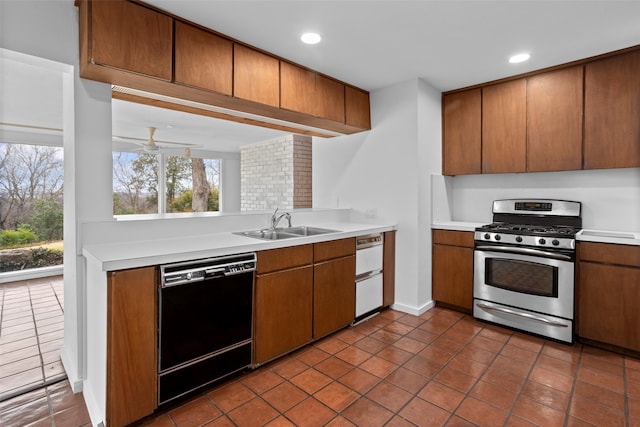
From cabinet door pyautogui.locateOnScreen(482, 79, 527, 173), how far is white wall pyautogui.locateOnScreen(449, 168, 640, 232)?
1.05 feet

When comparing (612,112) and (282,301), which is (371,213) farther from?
(612,112)

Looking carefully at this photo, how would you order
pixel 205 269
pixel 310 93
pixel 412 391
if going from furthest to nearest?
pixel 310 93 → pixel 412 391 → pixel 205 269

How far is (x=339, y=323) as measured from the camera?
2.87m

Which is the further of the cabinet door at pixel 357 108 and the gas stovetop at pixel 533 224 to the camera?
the cabinet door at pixel 357 108

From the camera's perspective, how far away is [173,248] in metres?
1.99

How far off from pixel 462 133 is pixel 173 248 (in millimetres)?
3092

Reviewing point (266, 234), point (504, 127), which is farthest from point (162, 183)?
point (504, 127)

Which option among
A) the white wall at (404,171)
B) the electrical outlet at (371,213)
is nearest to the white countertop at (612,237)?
the white wall at (404,171)

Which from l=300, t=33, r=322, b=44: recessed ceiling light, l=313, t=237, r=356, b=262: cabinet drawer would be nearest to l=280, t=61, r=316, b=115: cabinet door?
l=300, t=33, r=322, b=44: recessed ceiling light

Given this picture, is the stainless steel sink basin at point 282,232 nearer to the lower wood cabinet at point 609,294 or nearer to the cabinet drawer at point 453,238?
the cabinet drawer at point 453,238

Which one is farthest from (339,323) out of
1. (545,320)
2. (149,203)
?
(149,203)

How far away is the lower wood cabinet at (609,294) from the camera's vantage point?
247 centimetres

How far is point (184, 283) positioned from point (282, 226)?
1430 millimetres

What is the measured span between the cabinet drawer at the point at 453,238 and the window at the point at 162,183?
18.3 feet
